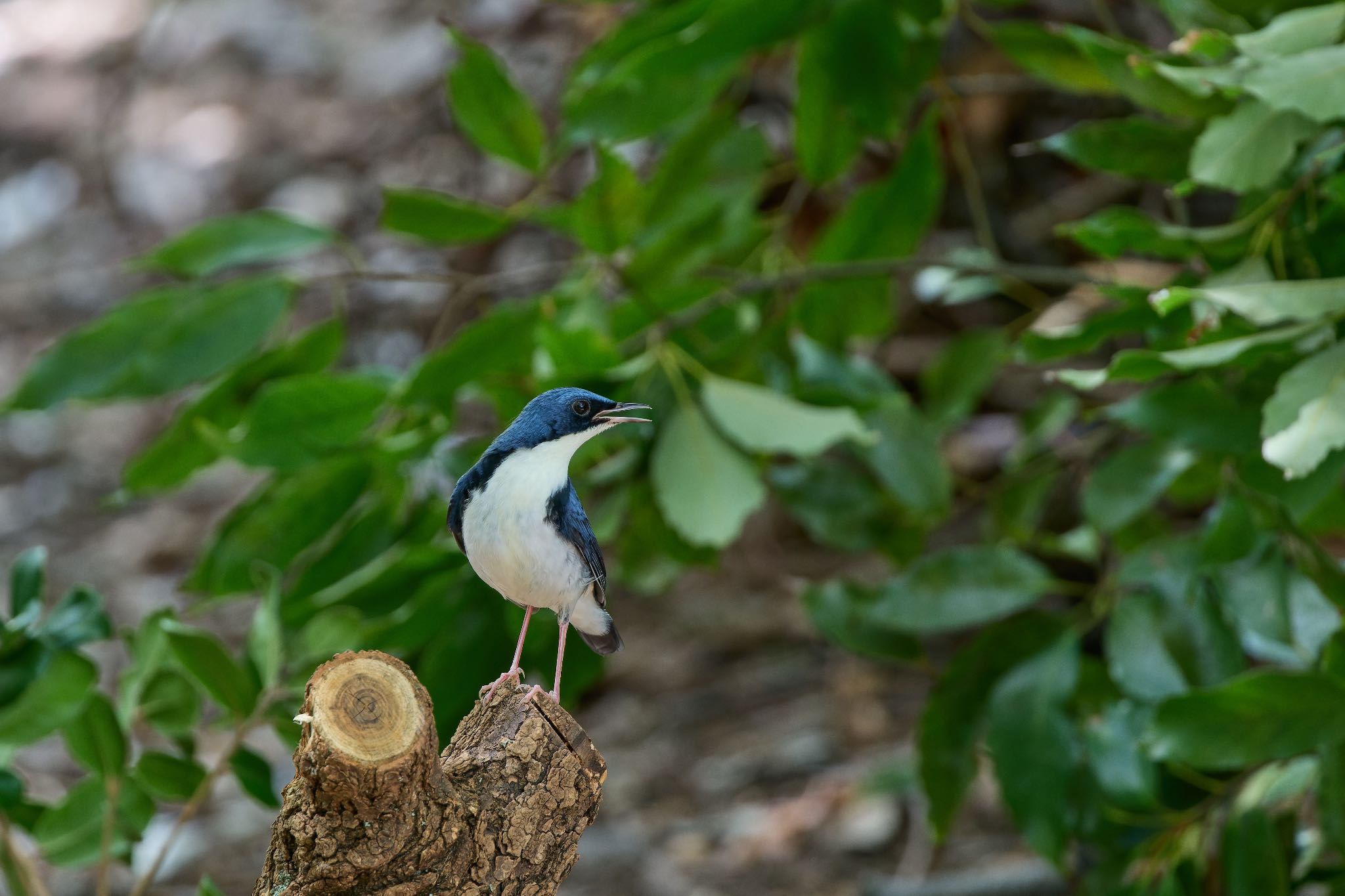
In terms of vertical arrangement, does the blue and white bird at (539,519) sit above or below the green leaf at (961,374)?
above

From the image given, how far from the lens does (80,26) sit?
6.18m

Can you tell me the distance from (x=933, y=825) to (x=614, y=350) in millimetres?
1072

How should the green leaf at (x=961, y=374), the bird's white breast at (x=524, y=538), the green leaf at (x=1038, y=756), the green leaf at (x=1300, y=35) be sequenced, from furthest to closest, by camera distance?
1. the green leaf at (x=961, y=374)
2. the green leaf at (x=1038, y=756)
3. the green leaf at (x=1300, y=35)
4. the bird's white breast at (x=524, y=538)

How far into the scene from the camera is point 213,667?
1.82 m

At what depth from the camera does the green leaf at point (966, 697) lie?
7.68 ft

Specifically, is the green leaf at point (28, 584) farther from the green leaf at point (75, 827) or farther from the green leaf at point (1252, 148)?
the green leaf at point (1252, 148)

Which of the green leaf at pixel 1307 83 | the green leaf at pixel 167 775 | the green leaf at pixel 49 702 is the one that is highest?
the green leaf at pixel 1307 83

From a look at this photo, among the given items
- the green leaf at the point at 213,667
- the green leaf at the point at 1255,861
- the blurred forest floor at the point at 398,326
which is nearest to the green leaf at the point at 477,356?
the green leaf at the point at 213,667

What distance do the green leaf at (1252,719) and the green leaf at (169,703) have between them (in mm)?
1572

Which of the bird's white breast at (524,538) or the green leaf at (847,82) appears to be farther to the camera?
the green leaf at (847,82)

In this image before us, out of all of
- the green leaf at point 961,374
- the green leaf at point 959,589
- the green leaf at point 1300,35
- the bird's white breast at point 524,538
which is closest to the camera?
the bird's white breast at point 524,538

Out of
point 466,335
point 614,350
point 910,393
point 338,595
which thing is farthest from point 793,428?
point 910,393

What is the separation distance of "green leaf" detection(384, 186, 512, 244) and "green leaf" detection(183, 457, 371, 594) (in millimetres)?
423

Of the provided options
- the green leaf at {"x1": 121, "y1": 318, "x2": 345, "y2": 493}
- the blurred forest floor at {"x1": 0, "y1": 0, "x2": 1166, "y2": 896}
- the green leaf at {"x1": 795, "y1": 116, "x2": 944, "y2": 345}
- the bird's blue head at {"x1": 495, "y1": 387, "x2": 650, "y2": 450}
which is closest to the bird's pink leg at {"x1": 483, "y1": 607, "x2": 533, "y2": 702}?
the bird's blue head at {"x1": 495, "y1": 387, "x2": 650, "y2": 450}
